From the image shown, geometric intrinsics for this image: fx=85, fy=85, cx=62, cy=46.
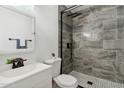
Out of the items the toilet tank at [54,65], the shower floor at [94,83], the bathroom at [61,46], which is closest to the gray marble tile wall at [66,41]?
the bathroom at [61,46]

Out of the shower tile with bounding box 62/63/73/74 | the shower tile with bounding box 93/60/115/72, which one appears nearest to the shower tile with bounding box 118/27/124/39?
the shower tile with bounding box 93/60/115/72

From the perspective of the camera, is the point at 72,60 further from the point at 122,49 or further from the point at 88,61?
the point at 122,49

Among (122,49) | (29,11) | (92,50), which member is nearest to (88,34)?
(92,50)

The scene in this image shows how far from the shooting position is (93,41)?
2.45 m

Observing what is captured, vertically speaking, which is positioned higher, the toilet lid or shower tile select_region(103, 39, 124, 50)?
shower tile select_region(103, 39, 124, 50)

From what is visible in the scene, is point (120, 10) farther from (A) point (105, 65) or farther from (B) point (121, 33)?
(A) point (105, 65)

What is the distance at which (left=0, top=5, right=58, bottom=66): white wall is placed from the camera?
1.66m

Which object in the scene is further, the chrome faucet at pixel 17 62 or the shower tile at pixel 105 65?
the shower tile at pixel 105 65

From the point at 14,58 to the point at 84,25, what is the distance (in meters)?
2.11

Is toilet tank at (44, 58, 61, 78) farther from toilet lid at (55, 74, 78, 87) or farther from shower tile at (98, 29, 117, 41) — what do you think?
shower tile at (98, 29, 117, 41)

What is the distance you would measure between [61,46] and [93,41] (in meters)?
0.94

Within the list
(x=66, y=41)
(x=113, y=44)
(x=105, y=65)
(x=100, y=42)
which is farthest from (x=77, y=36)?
(x=105, y=65)

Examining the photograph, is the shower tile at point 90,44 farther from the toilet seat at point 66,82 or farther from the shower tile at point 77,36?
the toilet seat at point 66,82

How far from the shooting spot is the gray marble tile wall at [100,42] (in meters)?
2.09
